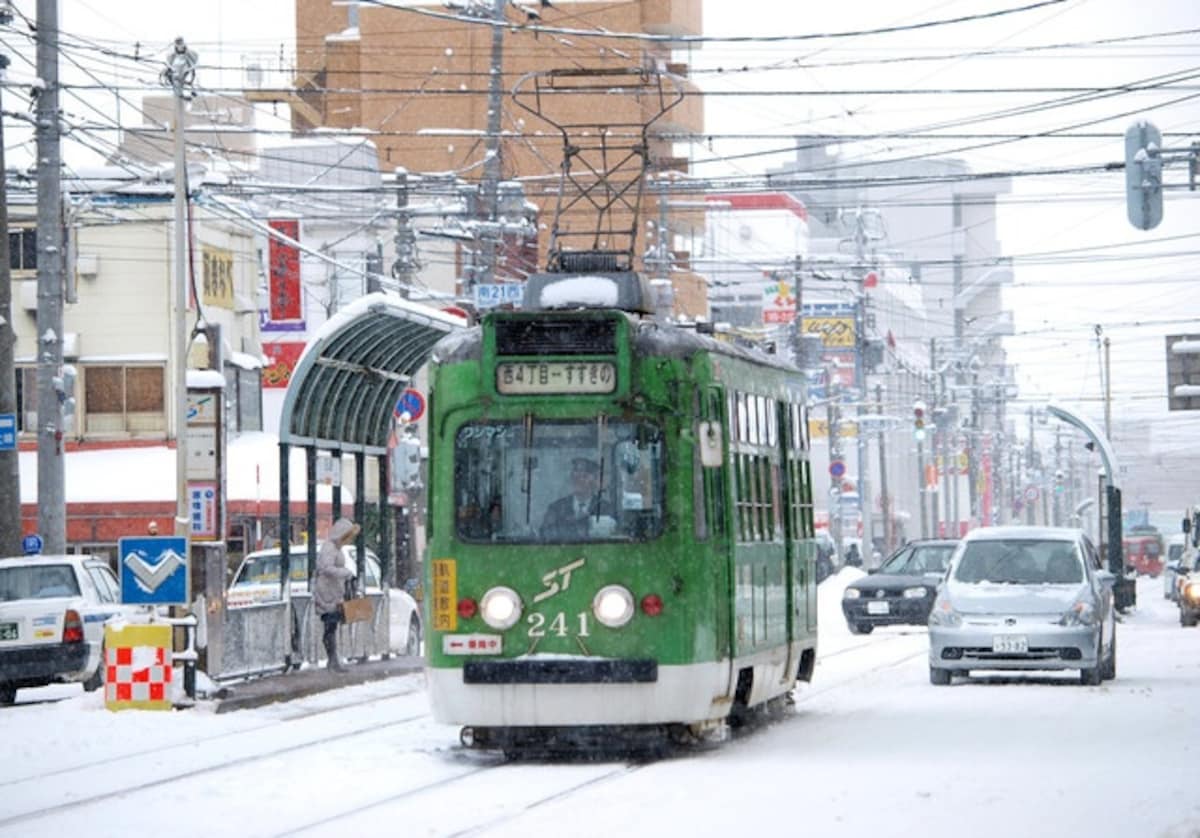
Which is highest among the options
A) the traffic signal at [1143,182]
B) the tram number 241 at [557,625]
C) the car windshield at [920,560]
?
the traffic signal at [1143,182]

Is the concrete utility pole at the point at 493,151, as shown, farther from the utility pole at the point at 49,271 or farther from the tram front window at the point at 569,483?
the tram front window at the point at 569,483

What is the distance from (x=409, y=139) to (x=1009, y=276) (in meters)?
114

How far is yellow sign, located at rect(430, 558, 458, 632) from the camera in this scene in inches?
669

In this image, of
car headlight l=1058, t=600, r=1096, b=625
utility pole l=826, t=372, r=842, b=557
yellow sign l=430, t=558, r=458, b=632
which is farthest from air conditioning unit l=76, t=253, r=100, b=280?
yellow sign l=430, t=558, r=458, b=632

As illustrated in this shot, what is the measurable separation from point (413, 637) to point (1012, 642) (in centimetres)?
1117

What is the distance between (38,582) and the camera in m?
29.2

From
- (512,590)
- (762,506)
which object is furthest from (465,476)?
(762,506)

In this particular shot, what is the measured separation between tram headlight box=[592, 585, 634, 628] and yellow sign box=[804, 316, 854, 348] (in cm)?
6441

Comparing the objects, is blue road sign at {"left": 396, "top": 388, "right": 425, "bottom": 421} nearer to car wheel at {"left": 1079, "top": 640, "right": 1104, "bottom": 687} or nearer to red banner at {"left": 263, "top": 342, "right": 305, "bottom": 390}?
car wheel at {"left": 1079, "top": 640, "right": 1104, "bottom": 687}

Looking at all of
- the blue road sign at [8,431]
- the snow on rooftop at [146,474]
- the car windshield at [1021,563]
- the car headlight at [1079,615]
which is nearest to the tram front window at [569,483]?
the car headlight at [1079,615]

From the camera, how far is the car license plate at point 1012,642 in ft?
82.5

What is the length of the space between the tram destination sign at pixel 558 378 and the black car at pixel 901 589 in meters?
24.4

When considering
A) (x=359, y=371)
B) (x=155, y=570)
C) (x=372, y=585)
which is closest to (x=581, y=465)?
(x=155, y=570)

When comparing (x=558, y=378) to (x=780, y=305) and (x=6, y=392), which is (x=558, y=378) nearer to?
(x=6, y=392)
